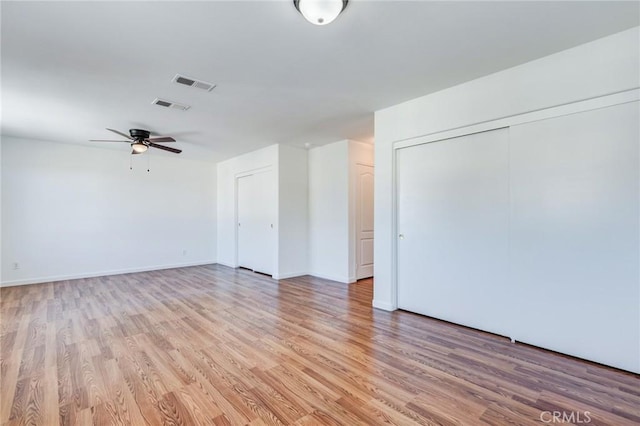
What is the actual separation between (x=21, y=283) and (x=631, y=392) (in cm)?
806

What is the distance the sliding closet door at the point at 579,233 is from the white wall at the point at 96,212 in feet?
21.8

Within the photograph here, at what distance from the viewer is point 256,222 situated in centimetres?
627

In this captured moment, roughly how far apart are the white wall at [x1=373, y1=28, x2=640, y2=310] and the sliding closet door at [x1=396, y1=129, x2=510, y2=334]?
0.56ft

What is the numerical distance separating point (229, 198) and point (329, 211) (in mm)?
2879

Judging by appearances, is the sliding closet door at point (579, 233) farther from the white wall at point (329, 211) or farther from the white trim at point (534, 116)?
the white wall at point (329, 211)

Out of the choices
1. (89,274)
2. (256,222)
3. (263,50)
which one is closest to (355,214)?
(256,222)

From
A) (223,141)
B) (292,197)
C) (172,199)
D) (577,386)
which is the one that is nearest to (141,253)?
(172,199)

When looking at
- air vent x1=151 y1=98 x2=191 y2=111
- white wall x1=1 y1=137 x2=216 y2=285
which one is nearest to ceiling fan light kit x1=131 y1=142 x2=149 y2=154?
air vent x1=151 y1=98 x2=191 y2=111

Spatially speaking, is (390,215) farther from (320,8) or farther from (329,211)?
(320,8)

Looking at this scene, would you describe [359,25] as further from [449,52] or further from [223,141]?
[223,141]

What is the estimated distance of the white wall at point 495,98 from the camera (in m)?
2.21

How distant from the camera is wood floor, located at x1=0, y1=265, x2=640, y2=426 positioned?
174cm

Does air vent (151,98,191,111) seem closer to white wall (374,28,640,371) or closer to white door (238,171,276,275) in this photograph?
white door (238,171,276,275)

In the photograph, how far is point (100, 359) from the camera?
2420mm
